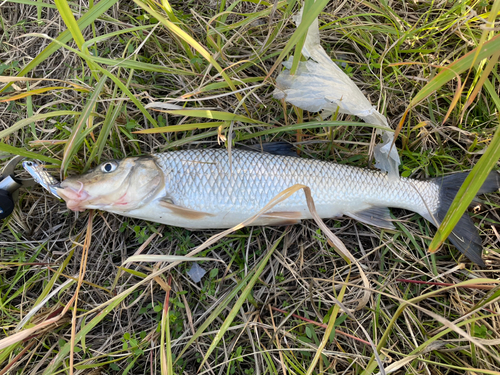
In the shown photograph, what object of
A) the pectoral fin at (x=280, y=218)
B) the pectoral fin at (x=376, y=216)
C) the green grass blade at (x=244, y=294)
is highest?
the pectoral fin at (x=280, y=218)

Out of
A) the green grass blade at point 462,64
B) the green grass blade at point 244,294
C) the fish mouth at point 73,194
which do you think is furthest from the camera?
the fish mouth at point 73,194

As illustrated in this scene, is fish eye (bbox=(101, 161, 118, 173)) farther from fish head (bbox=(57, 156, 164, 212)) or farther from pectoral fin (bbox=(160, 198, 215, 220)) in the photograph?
pectoral fin (bbox=(160, 198, 215, 220))

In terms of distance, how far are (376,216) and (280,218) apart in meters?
0.71

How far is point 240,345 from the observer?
6.81ft

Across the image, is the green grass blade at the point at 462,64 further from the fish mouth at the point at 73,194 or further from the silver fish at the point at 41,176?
the silver fish at the point at 41,176

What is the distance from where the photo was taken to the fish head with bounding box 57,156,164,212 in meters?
1.87

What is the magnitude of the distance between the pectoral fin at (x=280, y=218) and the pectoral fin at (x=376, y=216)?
392 millimetres

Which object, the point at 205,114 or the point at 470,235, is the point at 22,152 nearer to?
the point at 205,114

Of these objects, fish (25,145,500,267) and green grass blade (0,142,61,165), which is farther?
fish (25,145,500,267)

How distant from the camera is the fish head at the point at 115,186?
187 centimetres

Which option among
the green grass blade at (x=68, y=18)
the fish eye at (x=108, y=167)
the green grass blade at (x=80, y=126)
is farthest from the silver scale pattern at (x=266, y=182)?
the green grass blade at (x=68, y=18)

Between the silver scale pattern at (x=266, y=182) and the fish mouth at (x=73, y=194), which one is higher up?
the fish mouth at (x=73, y=194)

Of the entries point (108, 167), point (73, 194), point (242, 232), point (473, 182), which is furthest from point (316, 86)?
point (73, 194)

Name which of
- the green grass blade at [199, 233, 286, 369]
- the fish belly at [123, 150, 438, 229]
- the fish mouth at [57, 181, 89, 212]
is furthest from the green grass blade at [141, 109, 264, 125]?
the green grass blade at [199, 233, 286, 369]
